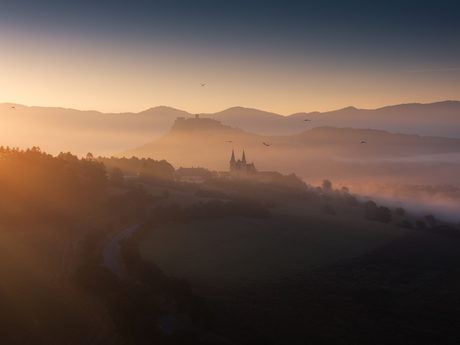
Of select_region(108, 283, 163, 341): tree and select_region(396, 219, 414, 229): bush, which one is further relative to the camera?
select_region(396, 219, 414, 229): bush

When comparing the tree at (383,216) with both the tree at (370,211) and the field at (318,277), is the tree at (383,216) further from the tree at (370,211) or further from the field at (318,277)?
the field at (318,277)

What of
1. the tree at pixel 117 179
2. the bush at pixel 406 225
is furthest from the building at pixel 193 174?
the bush at pixel 406 225

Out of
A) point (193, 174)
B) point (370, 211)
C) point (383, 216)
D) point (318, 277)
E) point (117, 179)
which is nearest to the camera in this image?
point (318, 277)

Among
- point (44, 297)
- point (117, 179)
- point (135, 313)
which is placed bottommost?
point (44, 297)

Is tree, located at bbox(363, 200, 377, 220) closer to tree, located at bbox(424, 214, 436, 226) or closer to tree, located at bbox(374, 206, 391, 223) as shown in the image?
tree, located at bbox(374, 206, 391, 223)

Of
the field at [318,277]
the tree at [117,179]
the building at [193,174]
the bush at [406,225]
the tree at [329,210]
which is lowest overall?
the field at [318,277]

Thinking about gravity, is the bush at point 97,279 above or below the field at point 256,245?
above

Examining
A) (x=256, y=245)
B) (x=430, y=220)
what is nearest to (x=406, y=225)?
(x=430, y=220)

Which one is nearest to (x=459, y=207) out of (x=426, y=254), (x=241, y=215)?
(x=426, y=254)

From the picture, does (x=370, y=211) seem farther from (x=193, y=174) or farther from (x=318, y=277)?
(x=193, y=174)

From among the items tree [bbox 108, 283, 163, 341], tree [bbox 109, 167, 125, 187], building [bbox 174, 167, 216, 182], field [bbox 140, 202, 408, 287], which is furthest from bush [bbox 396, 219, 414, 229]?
building [bbox 174, 167, 216, 182]

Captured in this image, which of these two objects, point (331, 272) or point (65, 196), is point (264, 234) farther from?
point (65, 196)
